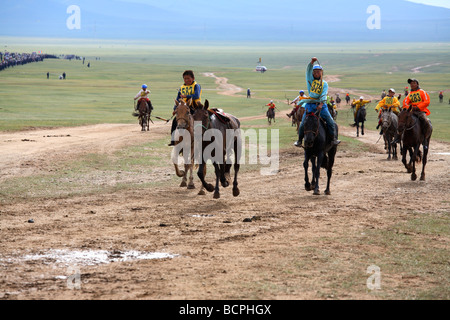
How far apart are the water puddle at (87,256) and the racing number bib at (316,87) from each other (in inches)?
276

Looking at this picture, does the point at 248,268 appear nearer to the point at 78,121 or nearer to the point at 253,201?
the point at 253,201

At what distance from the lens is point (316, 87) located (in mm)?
15719

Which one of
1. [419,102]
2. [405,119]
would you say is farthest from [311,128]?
[419,102]

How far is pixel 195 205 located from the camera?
14719 mm

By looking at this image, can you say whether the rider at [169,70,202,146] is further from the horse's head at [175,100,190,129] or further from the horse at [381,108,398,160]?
the horse at [381,108,398,160]

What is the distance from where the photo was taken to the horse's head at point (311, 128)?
51.5 ft

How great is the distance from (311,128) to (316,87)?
989 millimetres

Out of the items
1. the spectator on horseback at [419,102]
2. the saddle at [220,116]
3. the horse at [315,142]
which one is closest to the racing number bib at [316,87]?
the horse at [315,142]

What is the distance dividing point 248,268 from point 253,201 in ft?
19.4

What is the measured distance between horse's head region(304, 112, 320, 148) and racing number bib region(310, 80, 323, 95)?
1.75ft

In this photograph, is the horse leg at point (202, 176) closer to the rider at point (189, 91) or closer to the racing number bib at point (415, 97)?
the rider at point (189, 91)

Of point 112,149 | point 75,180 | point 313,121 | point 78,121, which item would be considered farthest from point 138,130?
point 313,121

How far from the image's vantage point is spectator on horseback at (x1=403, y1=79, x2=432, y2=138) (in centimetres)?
1894

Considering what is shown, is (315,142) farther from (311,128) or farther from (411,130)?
(411,130)
